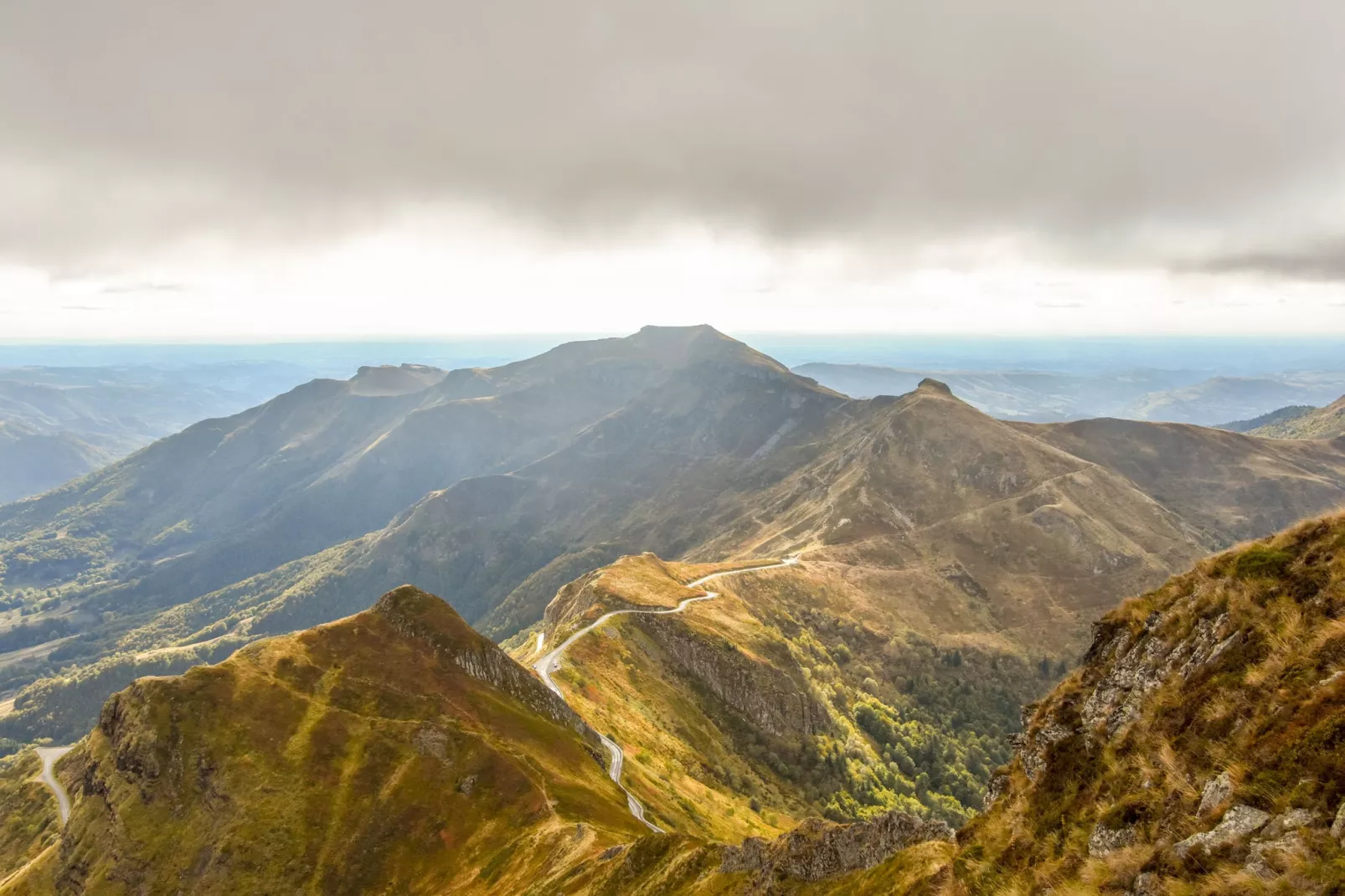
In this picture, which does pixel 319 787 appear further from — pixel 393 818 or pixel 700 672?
pixel 700 672

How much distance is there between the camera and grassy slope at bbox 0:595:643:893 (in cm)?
6581

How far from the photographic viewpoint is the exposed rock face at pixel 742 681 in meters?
130

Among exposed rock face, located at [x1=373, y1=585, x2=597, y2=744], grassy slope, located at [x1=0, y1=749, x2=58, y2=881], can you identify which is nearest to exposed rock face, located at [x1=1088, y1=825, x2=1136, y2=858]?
exposed rock face, located at [x1=373, y1=585, x2=597, y2=744]

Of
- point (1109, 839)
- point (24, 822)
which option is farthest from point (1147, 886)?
point (24, 822)

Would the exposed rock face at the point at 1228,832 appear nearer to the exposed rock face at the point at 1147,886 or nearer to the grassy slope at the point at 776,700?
the exposed rock face at the point at 1147,886

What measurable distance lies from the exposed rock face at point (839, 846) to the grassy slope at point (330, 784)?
27.5m

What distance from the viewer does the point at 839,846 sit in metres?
34.4

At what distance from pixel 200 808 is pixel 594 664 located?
207 ft

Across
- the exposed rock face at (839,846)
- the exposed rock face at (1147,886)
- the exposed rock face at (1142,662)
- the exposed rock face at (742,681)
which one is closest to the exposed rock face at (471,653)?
the exposed rock face at (742,681)

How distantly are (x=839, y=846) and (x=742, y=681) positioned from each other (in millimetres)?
101637

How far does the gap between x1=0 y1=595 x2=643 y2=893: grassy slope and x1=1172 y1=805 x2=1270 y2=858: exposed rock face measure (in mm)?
54102

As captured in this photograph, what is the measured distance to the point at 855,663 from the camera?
16925 cm

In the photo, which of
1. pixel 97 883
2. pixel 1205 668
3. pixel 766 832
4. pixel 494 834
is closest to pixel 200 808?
pixel 97 883

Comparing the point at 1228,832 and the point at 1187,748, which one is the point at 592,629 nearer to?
the point at 1187,748
